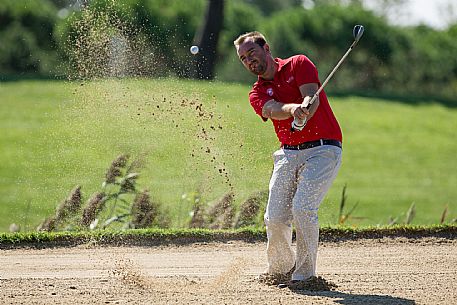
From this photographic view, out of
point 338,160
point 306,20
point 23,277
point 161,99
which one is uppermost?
point 306,20

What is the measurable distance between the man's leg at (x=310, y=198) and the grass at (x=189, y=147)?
7.04 ft

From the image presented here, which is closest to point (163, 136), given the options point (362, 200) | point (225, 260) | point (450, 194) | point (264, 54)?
point (362, 200)

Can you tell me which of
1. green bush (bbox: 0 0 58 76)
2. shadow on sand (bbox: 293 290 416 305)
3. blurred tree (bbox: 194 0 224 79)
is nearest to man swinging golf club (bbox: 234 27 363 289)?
shadow on sand (bbox: 293 290 416 305)

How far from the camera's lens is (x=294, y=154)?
7820 mm

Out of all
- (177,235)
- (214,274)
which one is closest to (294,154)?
(214,274)

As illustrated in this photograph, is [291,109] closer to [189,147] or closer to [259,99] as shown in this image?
[259,99]

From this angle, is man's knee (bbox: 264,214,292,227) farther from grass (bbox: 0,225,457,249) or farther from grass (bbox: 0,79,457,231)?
grass (bbox: 0,225,457,249)

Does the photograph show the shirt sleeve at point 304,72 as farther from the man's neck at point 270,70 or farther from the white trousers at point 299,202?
the white trousers at point 299,202

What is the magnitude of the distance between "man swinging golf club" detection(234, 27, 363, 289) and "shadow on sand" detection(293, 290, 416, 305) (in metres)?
0.23

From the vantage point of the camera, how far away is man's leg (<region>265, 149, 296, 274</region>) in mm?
7824

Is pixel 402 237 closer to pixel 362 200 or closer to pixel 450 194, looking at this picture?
pixel 362 200

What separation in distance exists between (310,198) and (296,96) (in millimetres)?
795

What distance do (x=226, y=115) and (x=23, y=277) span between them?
366 inches

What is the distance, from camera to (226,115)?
17.3 metres
